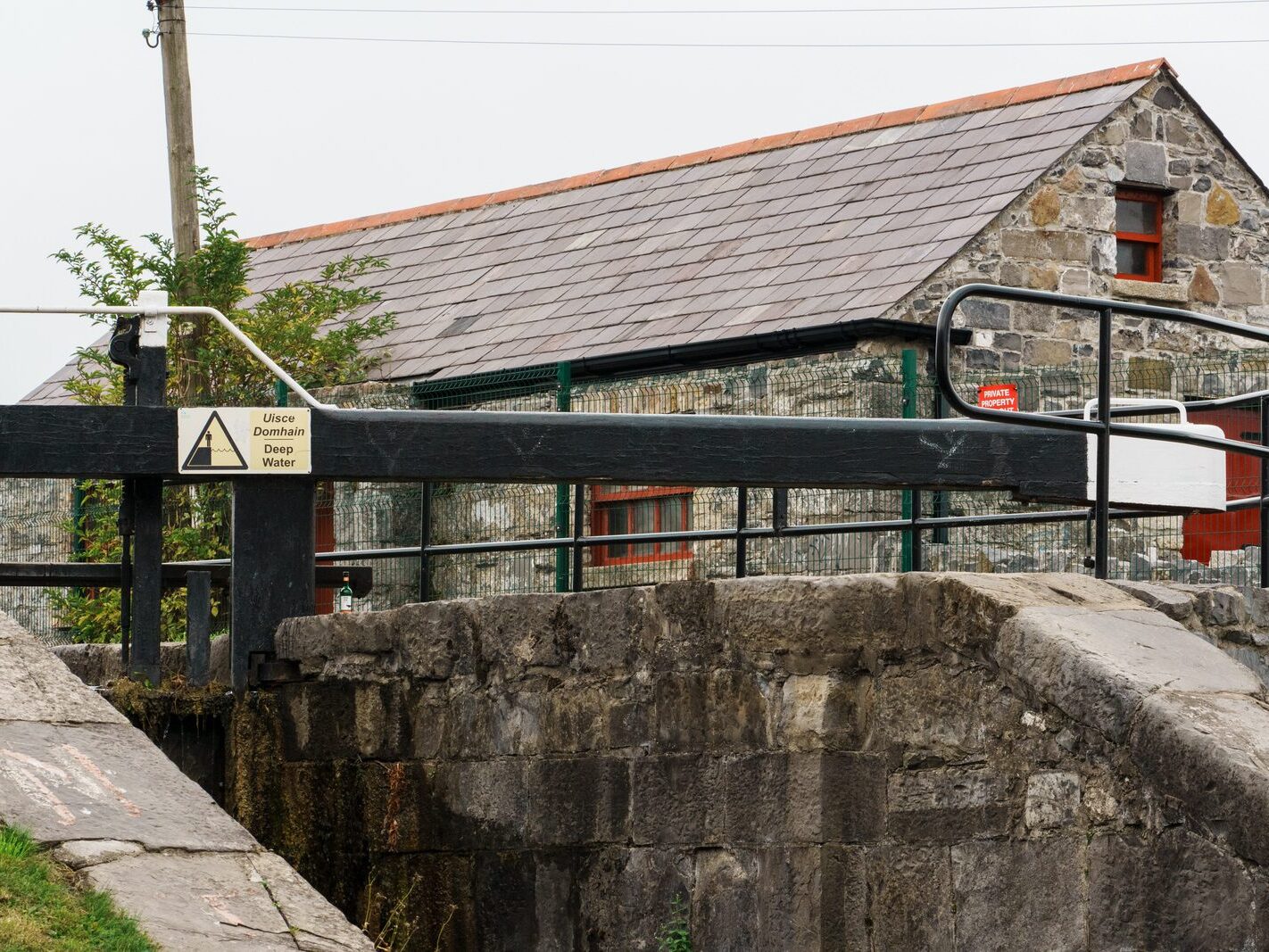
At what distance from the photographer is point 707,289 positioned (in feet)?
55.8

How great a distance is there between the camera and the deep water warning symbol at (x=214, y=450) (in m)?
7.34

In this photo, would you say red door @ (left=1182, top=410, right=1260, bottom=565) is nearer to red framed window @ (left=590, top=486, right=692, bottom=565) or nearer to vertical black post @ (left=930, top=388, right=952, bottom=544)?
vertical black post @ (left=930, top=388, right=952, bottom=544)

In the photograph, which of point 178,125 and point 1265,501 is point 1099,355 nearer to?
point 1265,501

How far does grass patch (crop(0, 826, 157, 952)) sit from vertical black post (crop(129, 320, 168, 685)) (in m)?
2.94

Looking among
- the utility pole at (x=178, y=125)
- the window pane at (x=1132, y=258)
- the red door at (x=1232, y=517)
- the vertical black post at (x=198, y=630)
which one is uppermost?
the utility pole at (x=178, y=125)

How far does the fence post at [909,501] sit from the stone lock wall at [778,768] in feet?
6.88

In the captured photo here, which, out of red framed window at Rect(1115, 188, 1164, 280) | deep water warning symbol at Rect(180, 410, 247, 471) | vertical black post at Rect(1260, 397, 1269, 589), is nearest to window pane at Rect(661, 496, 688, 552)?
vertical black post at Rect(1260, 397, 1269, 589)

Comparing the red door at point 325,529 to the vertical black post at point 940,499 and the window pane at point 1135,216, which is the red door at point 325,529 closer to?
the vertical black post at point 940,499

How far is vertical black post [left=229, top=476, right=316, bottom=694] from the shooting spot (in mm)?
7582

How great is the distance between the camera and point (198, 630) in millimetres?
7984

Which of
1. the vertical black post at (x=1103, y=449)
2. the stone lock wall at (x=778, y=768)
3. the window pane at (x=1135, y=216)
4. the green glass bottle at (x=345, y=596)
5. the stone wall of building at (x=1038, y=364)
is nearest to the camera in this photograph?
the stone lock wall at (x=778, y=768)

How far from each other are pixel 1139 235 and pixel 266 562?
11391 millimetres

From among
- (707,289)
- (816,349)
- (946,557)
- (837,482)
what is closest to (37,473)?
(837,482)

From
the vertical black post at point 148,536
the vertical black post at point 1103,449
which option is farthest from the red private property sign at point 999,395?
the vertical black post at point 148,536
